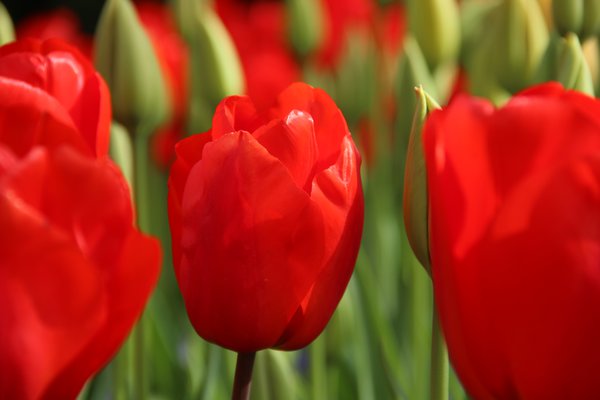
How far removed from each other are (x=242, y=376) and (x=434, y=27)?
42 cm

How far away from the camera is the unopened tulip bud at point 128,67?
642mm

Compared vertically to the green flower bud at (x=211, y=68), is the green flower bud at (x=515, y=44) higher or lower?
higher

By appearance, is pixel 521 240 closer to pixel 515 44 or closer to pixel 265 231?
pixel 265 231

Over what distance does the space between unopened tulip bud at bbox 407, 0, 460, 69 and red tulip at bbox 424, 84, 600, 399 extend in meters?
0.42

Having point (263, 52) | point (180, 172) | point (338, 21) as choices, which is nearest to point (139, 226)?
point (180, 172)

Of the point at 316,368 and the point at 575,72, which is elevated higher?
the point at 575,72

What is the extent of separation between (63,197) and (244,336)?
0.34ft

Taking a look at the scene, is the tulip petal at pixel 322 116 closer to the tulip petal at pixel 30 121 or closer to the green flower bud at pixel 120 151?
the tulip petal at pixel 30 121

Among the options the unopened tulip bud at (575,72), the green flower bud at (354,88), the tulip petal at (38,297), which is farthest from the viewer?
the green flower bud at (354,88)

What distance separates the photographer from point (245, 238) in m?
0.40

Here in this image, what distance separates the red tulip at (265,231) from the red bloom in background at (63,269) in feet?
0.16

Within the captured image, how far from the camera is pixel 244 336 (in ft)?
1.36

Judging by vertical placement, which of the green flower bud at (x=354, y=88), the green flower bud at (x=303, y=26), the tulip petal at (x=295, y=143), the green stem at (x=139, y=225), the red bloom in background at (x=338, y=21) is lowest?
the red bloom in background at (x=338, y=21)

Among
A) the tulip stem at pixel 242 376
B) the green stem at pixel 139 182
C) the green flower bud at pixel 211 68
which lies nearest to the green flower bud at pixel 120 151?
the green stem at pixel 139 182
